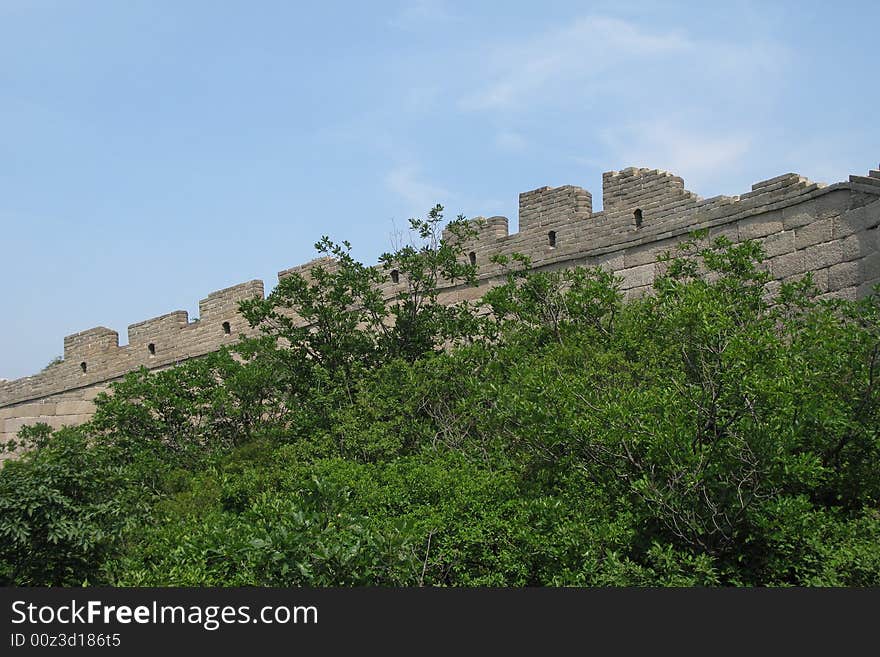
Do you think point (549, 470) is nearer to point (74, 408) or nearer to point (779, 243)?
point (779, 243)

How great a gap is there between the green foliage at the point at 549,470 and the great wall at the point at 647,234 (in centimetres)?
42

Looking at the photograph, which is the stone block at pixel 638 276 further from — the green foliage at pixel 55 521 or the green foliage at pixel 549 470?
the green foliage at pixel 55 521

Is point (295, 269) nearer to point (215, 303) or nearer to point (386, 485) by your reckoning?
point (215, 303)

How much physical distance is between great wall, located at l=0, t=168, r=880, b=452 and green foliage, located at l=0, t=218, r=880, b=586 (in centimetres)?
42

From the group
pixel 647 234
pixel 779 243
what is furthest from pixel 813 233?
pixel 647 234

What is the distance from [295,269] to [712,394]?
907cm

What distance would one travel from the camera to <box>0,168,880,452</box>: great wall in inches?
430

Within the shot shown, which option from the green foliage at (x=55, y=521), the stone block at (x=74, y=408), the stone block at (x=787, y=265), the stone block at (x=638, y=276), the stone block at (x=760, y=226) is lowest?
the green foliage at (x=55, y=521)

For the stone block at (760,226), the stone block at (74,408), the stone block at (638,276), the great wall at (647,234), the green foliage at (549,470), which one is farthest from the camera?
the stone block at (74,408)

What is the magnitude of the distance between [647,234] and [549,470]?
485 cm

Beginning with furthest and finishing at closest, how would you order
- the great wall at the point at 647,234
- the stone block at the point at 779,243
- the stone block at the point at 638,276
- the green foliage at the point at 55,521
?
the stone block at the point at 638,276 → the stone block at the point at 779,243 → the great wall at the point at 647,234 → the green foliage at the point at 55,521

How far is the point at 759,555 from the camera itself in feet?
25.8

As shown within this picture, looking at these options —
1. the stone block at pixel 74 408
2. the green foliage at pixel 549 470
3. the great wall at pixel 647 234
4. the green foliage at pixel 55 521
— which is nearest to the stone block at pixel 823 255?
the great wall at pixel 647 234

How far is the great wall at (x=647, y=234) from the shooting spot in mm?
10930
